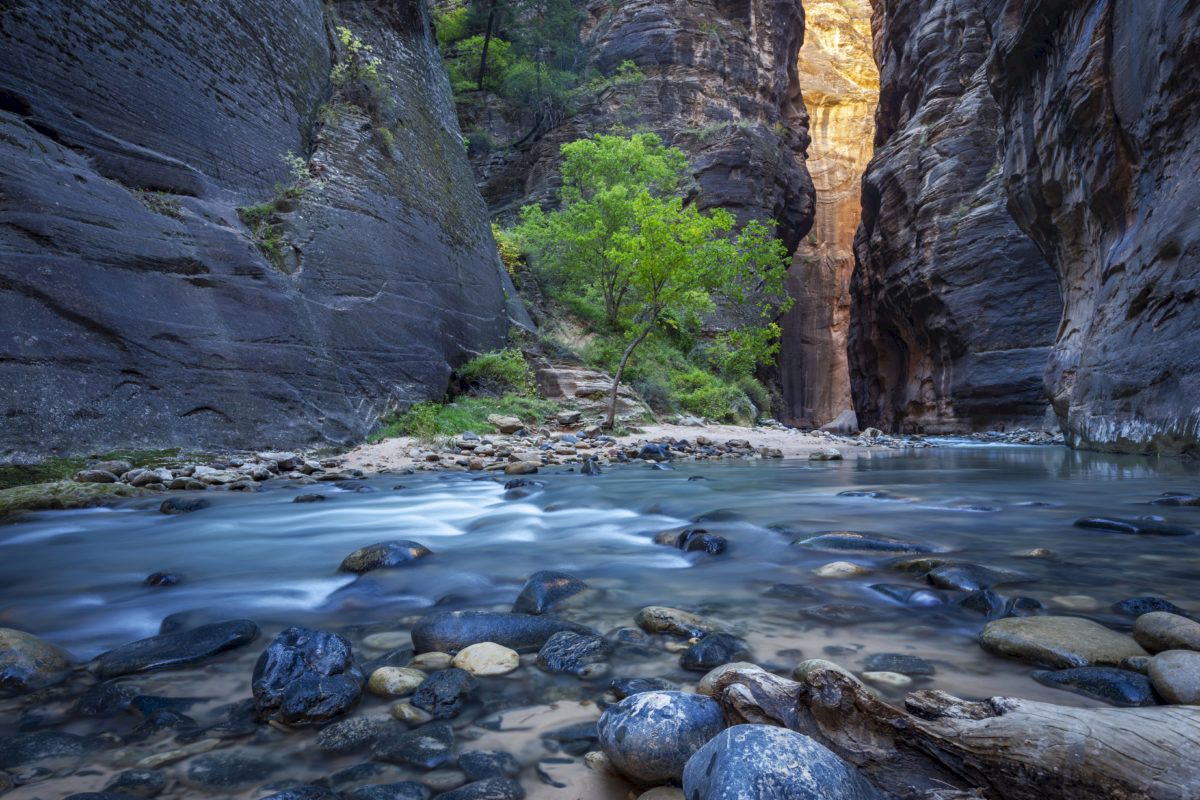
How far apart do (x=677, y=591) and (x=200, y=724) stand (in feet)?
6.01

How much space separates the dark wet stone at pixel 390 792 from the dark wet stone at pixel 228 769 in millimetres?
230

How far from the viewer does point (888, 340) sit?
3297 cm

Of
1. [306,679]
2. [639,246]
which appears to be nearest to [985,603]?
[306,679]

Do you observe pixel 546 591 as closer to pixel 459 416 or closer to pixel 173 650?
pixel 173 650

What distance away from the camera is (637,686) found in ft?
5.59

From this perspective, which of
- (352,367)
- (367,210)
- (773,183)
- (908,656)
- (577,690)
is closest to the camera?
(577,690)

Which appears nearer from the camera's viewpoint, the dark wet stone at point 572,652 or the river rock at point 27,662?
the river rock at point 27,662

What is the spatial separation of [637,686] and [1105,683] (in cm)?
121

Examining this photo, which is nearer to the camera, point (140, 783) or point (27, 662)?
point (140, 783)

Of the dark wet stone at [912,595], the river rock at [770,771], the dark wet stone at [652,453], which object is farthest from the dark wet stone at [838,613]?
the dark wet stone at [652,453]

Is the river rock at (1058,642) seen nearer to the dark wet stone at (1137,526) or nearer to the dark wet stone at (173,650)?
the dark wet stone at (1137,526)

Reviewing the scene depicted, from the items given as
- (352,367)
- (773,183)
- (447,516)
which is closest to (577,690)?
(447,516)

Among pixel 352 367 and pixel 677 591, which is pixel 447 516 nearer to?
pixel 677 591

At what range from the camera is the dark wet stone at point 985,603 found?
2.29 meters
